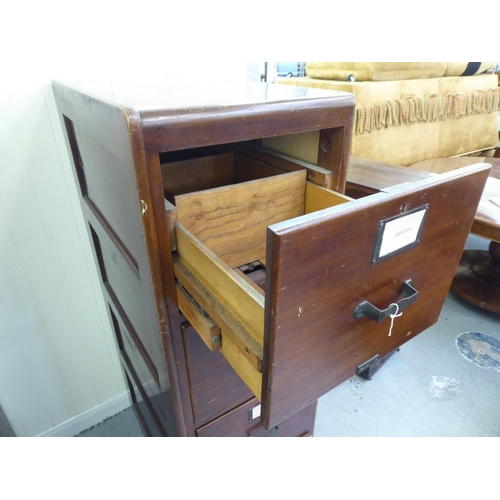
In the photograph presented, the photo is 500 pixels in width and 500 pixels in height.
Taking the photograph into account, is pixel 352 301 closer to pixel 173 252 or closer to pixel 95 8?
pixel 173 252

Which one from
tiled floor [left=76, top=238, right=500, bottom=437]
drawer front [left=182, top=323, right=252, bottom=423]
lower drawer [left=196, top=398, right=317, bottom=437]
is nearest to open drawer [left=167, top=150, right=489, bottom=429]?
drawer front [left=182, top=323, right=252, bottom=423]

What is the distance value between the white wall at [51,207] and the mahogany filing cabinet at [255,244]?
3.4 inches

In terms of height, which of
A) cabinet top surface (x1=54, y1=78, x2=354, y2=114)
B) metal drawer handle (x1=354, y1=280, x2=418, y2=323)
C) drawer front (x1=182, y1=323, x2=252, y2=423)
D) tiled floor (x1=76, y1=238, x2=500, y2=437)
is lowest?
tiled floor (x1=76, y1=238, x2=500, y2=437)

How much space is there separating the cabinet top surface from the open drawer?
144mm

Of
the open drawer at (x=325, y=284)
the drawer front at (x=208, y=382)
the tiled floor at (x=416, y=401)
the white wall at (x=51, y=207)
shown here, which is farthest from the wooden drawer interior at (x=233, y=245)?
the tiled floor at (x=416, y=401)

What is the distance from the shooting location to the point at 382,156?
1.90 meters

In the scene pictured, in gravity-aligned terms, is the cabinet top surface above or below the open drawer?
above

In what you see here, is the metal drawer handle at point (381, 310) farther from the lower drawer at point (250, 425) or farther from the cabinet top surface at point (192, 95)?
the lower drawer at point (250, 425)

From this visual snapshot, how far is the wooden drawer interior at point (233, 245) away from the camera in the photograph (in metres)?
0.45

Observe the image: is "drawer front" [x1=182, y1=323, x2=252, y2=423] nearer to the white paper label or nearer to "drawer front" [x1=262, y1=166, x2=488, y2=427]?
"drawer front" [x1=262, y1=166, x2=488, y2=427]

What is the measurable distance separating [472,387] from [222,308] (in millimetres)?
1343

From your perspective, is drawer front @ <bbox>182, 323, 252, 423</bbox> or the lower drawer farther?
the lower drawer

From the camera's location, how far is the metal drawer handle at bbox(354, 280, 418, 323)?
44 cm

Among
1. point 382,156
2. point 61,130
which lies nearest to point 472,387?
point 382,156
